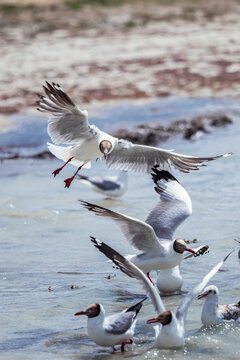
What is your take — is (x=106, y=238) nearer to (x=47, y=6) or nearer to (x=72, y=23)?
(x=72, y=23)

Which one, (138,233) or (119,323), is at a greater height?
(138,233)

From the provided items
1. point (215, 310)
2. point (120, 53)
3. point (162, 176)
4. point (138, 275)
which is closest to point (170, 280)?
point (215, 310)

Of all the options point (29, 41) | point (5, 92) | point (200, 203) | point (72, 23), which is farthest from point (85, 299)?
point (72, 23)

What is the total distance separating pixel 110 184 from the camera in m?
12.4

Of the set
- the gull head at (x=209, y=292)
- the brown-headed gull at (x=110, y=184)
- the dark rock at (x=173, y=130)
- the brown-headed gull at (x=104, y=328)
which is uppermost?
the brown-headed gull at (x=104, y=328)

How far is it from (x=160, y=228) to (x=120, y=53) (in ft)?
50.8

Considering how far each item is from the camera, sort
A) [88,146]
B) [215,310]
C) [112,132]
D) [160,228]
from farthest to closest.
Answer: [112,132] → [88,146] → [160,228] → [215,310]

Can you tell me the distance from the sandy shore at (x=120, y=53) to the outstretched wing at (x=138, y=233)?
10702 mm

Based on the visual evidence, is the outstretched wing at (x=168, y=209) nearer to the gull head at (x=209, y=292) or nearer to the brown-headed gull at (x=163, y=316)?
the gull head at (x=209, y=292)

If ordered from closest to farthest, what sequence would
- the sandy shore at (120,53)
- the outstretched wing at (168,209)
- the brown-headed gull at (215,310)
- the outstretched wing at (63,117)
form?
the brown-headed gull at (215,310) < the outstretched wing at (168,209) < the outstretched wing at (63,117) < the sandy shore at (120,53)

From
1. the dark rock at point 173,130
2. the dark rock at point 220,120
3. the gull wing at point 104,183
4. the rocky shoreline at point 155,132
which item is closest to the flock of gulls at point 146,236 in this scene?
the gull wing at point 104,183

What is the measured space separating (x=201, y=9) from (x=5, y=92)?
12.9 metres

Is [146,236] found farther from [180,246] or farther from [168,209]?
[168,209]

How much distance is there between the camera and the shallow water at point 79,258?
714 cm
